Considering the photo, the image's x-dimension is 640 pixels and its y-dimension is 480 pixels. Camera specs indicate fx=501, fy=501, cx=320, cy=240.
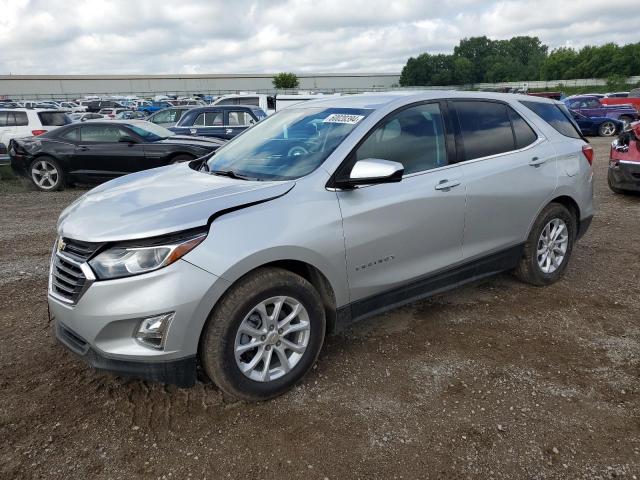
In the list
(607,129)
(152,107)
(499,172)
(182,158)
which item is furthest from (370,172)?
(152,107)

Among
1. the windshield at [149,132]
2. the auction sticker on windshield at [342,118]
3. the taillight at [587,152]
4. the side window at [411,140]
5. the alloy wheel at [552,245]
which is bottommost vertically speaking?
the alloy wheel at [552,245]

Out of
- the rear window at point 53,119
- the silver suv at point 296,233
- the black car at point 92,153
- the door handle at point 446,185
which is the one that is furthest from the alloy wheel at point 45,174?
the door handle at point 446,185

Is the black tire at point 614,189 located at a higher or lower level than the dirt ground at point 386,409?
lower

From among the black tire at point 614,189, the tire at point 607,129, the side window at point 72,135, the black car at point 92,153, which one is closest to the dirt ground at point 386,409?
the black tire at point 614,189

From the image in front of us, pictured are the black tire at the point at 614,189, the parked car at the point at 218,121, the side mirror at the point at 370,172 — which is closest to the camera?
the side mirror at the point at 370,172

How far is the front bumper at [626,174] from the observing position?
7754mm

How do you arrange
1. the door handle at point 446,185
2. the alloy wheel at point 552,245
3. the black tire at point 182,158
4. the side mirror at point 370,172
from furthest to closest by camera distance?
the black tire at point 182,158, the alloy wheel at point 552,245, the door handle at point 446,185, the side mirror at point 370,172

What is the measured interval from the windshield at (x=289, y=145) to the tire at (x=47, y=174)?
7.33 meters

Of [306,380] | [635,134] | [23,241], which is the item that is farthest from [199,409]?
[635,134]

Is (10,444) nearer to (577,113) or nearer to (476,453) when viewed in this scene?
(476,453)

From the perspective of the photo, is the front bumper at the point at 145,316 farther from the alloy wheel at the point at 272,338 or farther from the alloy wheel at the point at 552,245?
the alloy wheel at the point at 552,245

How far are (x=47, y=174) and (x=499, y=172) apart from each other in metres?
9.19

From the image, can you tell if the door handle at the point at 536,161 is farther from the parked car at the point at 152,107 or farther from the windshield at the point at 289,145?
the parked car at the point at 152,107

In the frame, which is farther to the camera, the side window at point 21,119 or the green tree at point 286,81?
the green tree at point 286,81
